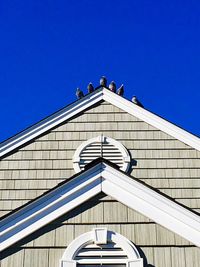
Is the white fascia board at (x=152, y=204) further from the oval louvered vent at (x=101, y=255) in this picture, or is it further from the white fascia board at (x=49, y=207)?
the oval louvered vent at (x=101, y=255)

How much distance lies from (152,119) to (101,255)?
4.37 meters

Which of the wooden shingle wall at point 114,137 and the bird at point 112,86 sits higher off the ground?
the bird at point 112,86

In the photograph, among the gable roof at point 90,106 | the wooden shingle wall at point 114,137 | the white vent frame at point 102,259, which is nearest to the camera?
the white vent frame at point 102,259

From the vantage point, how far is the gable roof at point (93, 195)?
481 centimetres

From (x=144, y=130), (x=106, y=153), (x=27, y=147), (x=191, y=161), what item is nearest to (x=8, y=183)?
(x=27, y=147)

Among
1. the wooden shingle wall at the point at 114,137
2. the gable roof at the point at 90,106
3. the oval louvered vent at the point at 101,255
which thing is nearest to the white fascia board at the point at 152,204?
the oval louvered vent at the point at 101,255

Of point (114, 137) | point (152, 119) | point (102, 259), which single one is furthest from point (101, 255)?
point (152, 119)

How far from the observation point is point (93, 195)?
16.4 ft

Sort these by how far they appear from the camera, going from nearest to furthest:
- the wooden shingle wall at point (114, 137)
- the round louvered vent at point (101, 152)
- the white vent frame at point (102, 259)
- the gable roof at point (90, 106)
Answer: the white vent frame at point (102, 259), the wooden shingle wall at point (114, 137), the round louvered vent at point (101, 152), the gable roof at point (90, 106)

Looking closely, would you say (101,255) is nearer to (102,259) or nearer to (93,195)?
(102,259)

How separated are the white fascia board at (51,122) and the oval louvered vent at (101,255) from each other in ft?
13.6

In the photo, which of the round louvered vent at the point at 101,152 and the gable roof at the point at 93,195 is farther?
the round louvered vent at the point at 101,152

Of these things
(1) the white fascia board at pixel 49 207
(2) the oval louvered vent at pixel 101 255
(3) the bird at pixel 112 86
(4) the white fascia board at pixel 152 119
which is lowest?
(2) the oval louvered vent at pixel 101 255

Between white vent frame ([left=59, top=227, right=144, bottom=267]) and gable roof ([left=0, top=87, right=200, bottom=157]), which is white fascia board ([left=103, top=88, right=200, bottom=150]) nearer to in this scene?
gable roof ([left=0, top=87, right=200, bottom=157])
